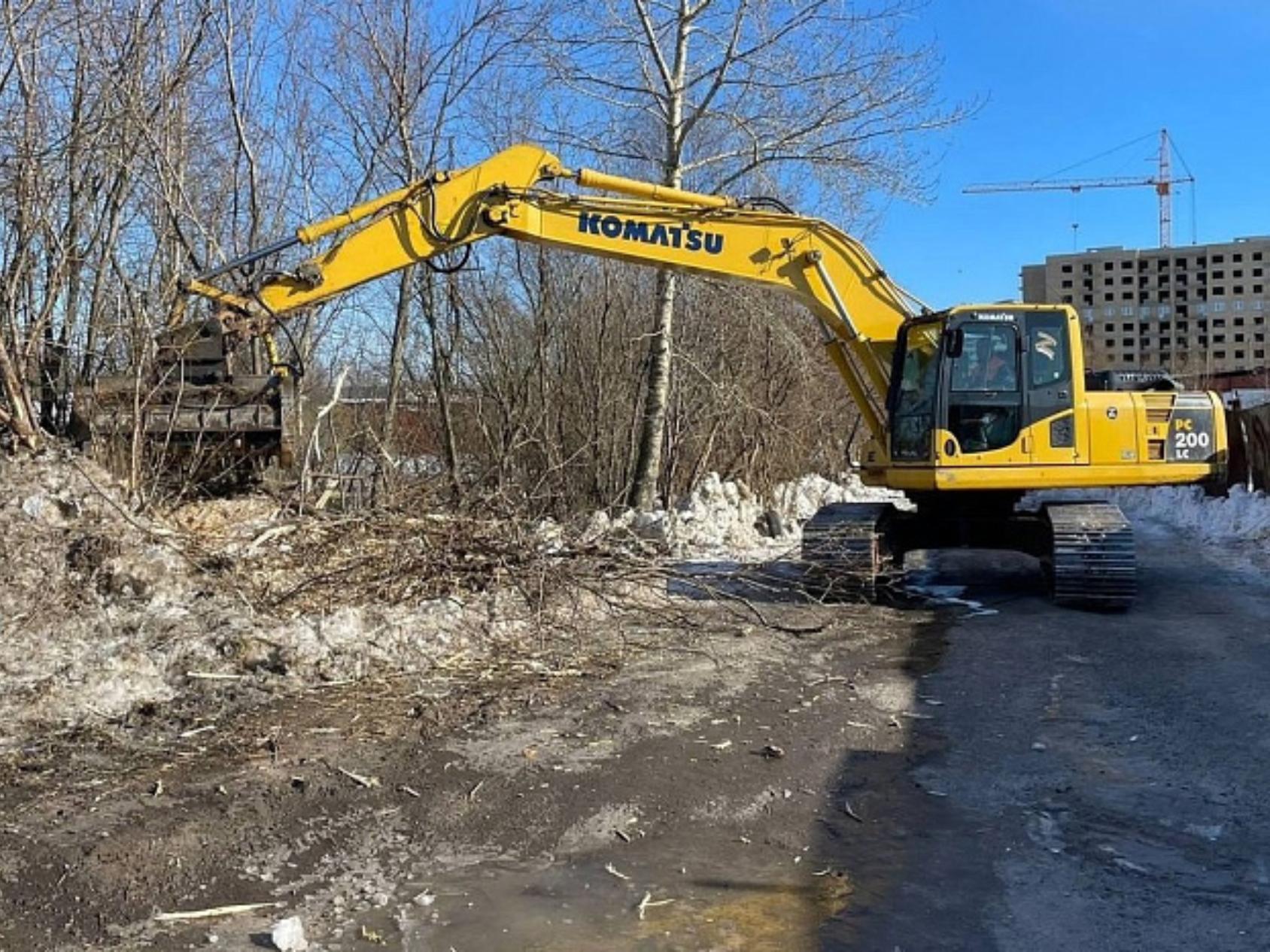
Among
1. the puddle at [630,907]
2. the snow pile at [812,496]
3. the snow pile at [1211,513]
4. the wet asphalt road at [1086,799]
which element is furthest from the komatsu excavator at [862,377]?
the puddle at [630,907]

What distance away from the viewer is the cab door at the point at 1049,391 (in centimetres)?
1081

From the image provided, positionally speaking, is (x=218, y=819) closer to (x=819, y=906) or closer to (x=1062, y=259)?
(x=819, y=906)

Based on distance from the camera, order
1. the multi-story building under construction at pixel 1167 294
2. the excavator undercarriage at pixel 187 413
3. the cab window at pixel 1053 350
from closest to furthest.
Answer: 1. the excavator undercarriage at pixel 187 413
2. the cab window at pixel 1053 350
3. the multi-story building under construction at pixel 1167 294

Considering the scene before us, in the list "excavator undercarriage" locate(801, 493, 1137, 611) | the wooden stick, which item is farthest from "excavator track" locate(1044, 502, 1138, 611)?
the wooden stick

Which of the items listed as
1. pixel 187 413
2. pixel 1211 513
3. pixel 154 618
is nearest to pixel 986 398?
pixel 187 413

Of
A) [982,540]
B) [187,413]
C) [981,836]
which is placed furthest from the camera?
[982,540]

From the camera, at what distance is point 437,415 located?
17.0 metres

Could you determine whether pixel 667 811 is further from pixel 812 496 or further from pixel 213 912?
pixel 812 496

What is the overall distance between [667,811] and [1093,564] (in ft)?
20.5

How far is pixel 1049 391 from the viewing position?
1085 cm

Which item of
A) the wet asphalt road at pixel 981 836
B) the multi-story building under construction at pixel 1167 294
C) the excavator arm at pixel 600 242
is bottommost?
the wet asphalt road at pixel 981 836

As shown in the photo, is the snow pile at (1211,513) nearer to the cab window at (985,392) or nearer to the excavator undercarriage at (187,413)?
the cab window at (985,392)

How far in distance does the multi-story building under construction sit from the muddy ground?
6858 centimetres

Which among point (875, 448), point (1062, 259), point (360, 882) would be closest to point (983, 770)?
point (360, 882)
